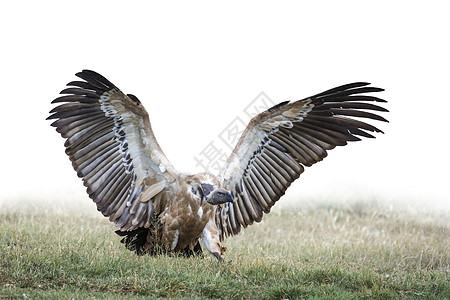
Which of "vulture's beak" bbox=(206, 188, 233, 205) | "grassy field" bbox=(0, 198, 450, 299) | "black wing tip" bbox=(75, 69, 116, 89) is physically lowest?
"grassy field" bbox=(0, 198, 450, 299)

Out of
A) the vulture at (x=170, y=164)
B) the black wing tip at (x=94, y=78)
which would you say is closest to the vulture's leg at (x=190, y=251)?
the vulture at (x=170, y=164)

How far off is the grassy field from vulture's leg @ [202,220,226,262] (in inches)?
6.1

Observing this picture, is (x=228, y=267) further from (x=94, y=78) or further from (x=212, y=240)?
(x=94, y=78)

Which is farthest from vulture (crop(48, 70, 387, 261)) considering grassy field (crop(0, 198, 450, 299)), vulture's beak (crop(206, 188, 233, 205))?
grassy field (crop(0, 198, 450, 299))

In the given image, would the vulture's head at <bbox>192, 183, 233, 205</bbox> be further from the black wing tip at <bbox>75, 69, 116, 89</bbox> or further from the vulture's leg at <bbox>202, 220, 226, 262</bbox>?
the black wing tip at <bbox>75, 69, 116, 89</bbox>

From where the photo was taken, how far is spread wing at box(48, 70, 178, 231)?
8.23 m

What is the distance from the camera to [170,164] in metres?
8.54

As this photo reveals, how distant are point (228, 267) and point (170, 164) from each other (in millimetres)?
1527

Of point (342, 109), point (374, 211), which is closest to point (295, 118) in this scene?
point (342, 109)

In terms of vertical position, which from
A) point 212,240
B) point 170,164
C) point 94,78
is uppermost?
point 94,78

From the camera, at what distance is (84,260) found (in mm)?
7688

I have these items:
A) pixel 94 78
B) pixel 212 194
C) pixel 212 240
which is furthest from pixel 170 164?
pixel 94 78

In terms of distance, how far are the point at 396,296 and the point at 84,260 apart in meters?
3.50

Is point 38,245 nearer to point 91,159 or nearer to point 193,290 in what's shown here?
point 91,159
